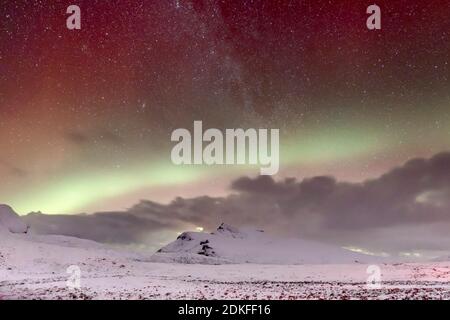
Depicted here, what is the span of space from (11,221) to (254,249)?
213ft

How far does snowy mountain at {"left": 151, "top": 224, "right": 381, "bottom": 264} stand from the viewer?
12344 cm

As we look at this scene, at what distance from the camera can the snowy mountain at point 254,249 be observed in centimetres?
12344

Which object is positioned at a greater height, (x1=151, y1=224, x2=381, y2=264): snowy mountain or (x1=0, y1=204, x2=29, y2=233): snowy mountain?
(x1=0, y1=204, x2=29, y2=233): snowy mountain

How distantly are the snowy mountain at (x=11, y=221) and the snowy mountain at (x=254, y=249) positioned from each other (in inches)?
1229

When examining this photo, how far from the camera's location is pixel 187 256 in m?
90.9

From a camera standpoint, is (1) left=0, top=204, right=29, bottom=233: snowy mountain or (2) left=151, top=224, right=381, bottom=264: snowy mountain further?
→ (2) left=151, top=224, right=381, bottom=264: snowy mountain

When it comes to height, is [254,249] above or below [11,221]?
below

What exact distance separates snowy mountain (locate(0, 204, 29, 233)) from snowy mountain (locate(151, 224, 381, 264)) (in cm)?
3122

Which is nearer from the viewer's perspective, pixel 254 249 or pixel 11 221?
pixel 11 221

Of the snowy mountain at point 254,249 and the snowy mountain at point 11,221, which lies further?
the snowy mountain at point 254,249

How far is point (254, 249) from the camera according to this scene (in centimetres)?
13762

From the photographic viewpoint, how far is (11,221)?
309 ft

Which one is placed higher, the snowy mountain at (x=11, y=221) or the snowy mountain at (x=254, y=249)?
the snowy mountain at (x=11, y=221)
